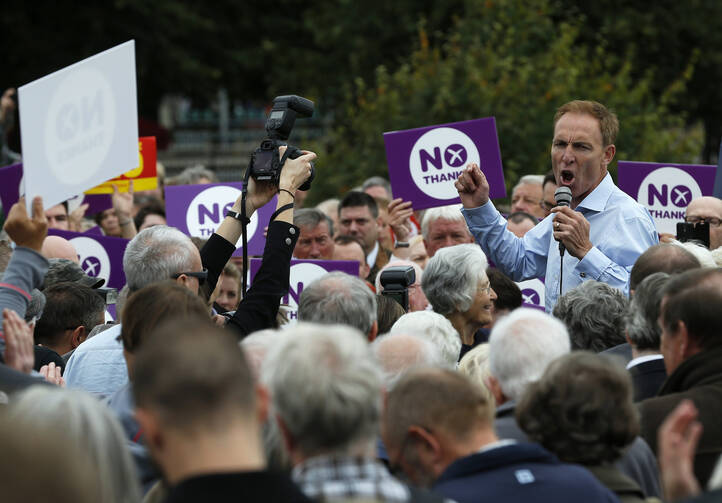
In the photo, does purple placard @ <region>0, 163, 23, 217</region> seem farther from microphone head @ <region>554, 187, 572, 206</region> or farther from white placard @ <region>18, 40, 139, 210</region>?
microphone head @ <region>554, 187, 572, 206</region>

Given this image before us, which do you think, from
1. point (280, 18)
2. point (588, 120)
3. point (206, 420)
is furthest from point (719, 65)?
point (206, 420)

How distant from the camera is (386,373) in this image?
4.18 m

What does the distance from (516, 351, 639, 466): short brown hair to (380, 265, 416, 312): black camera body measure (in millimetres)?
2499

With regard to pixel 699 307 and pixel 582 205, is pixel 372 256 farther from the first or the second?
pixel 699 307

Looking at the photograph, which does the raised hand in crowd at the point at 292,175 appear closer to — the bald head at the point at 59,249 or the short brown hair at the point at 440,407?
the short brown hair at the point at 440,407

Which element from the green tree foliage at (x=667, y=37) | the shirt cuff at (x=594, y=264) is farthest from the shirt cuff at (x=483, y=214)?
the green tree foliage at (x=667, y=37)

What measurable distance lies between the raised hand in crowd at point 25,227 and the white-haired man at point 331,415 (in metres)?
1.63

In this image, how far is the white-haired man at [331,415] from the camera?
2.90m

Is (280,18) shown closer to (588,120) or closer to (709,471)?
(588,120)

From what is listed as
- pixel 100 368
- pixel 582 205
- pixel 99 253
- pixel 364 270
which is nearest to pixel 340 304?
pixel 100 368

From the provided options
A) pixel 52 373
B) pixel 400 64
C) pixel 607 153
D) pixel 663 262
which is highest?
pixel 400 64

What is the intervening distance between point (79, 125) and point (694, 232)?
3555mm

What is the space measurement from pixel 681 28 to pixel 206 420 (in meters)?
20.1

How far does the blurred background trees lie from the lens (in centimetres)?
1447
